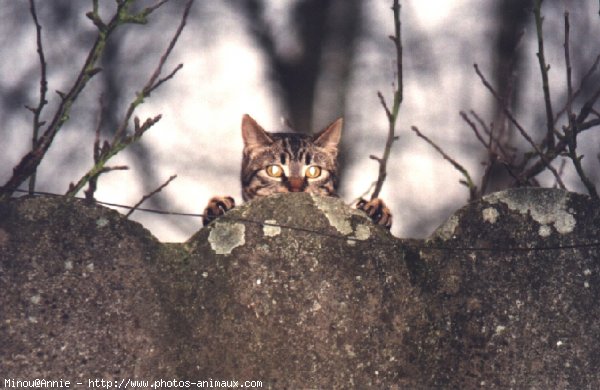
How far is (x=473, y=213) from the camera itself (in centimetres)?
183

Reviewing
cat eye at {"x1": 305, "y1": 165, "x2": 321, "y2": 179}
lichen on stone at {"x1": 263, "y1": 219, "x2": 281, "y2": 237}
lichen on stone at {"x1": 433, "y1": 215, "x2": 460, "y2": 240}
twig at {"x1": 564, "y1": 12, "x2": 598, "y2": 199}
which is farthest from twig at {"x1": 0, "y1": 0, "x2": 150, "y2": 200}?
cat eye at {"x1": 305, "y1": 165, "x2": 321, "y2": 179}

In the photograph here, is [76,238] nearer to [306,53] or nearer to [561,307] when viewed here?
[561,307]

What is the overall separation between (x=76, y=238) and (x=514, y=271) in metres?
1.11

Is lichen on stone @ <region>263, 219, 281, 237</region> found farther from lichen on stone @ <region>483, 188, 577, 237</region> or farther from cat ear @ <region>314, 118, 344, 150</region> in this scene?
cat ear @ <region>314, 118, 344, 150</region>

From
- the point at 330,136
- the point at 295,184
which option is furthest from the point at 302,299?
the point at 330,136

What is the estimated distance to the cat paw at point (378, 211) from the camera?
2.43 metres

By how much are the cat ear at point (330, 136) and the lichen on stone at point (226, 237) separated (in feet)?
6.47

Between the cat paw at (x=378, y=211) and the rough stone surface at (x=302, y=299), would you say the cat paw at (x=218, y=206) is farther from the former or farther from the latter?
the rough stone surface at (x=302, y=299)

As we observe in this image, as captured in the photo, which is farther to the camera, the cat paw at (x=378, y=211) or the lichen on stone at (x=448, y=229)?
the cat paw at (x=378, y=211)

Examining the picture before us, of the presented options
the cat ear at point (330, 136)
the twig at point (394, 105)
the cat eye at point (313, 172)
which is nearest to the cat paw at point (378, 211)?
the twig at point (394, 105)

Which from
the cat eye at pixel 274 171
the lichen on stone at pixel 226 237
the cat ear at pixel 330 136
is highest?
the cat ear at pixel 330 136

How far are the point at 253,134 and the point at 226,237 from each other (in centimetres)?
202

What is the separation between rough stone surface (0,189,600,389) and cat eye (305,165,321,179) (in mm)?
1661

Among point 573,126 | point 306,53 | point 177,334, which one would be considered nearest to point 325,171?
point 306,53
